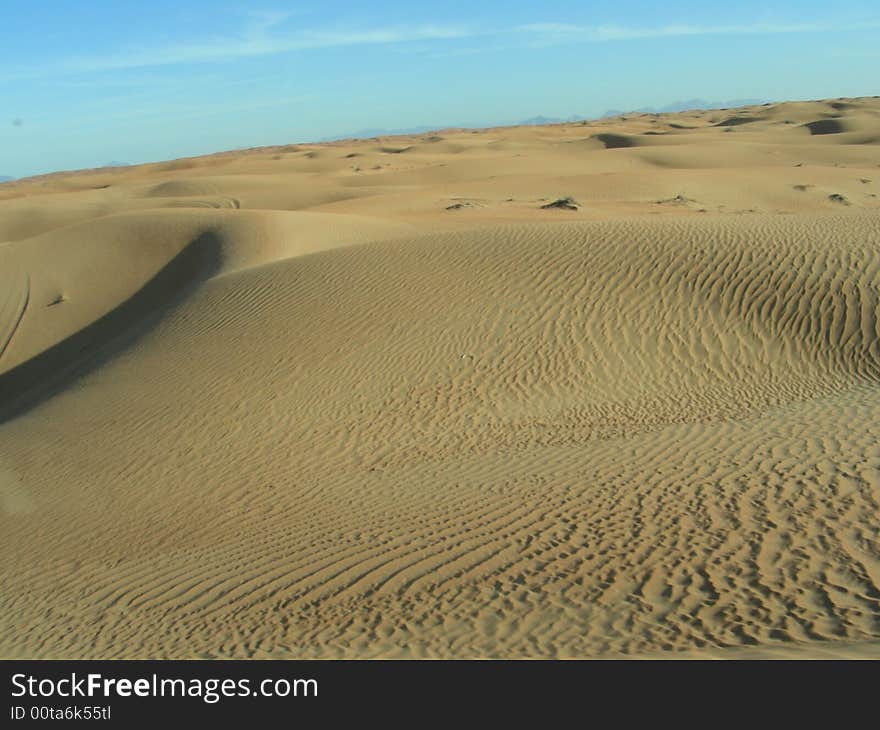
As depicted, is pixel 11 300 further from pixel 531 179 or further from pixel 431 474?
pixel 531 179

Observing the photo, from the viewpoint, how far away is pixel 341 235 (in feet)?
67.9

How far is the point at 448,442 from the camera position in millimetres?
9758

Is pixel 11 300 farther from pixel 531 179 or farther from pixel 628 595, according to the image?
pixel 531 179

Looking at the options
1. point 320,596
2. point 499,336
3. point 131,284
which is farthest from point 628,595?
point 131,284

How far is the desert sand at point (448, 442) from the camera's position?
225 inches

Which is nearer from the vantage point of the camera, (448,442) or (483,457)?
(483,457)

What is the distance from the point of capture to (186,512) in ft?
28.3

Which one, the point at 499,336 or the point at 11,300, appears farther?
the point at 11,300

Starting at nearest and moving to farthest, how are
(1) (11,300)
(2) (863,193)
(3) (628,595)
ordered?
(3) (628,595)
(1) (11,300)
(2) (863,193)

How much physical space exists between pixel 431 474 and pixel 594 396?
297cm

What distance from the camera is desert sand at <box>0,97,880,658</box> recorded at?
571 cm
